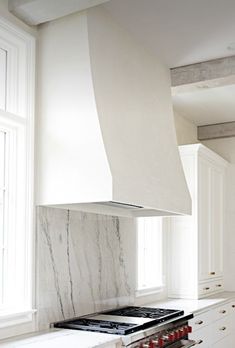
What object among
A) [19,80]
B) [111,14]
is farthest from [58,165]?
[111,14]

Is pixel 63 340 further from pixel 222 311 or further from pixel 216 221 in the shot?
pixel 216 221

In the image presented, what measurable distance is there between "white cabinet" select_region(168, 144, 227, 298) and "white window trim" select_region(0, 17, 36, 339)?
2.48 m

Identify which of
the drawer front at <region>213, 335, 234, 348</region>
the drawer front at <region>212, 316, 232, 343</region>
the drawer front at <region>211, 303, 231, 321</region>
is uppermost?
the drawer front at <region>211, 303, 231, 321</region>

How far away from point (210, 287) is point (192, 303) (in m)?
0.81

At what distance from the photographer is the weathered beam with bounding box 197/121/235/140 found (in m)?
6.38

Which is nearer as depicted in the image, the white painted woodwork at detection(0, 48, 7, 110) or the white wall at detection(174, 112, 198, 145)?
the white painted woodwork at detection(0, 48, 7, 110)

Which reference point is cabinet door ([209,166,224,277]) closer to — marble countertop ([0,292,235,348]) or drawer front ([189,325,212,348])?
drawer front ([189,325,212,348])

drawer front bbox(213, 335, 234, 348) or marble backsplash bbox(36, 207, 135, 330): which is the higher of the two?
marble backsplash bbox(36, 207, 135, 330)

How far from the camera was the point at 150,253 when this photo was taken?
526 centimetres

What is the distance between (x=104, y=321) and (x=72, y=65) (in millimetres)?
1701

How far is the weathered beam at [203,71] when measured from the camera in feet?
13.2

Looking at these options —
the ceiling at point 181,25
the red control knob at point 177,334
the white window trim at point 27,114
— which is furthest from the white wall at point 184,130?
the white window trim at point 27,114

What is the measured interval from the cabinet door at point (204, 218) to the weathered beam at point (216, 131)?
3.09 ft

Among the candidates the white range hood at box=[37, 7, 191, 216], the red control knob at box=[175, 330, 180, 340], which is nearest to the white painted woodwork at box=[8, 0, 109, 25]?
the white range hood at box=[37, 7, 191, 216]
